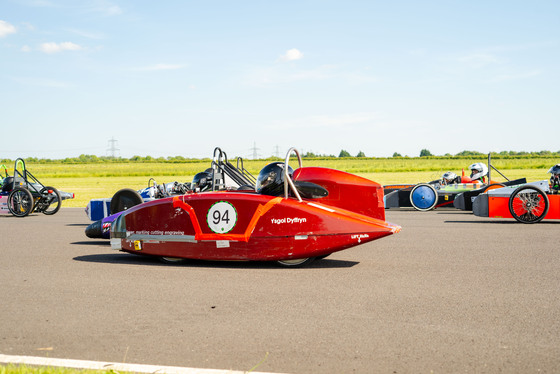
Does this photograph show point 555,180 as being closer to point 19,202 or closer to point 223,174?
point 223,174

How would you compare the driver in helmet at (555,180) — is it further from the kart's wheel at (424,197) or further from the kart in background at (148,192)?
the kart in background at (148,192)

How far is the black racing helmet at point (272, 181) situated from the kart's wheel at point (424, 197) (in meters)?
10.2

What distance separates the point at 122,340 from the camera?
13.3ft

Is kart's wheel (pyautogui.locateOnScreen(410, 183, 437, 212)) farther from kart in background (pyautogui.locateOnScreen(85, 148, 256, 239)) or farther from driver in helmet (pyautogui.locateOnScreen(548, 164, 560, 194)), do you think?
kart in background (pyautogui.locateOnScreen(85, 148, 256, 239))

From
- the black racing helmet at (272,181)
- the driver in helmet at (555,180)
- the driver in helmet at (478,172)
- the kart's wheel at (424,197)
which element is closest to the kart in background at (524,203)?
the driver in helmet at (555,180)

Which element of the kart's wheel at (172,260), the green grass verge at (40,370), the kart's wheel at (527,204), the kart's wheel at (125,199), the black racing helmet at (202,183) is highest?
the black racing helmet at (202,183)

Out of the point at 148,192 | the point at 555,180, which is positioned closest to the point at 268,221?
the point at 148,192

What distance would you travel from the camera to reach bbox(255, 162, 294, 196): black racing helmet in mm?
7152

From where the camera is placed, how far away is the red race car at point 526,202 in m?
12.0

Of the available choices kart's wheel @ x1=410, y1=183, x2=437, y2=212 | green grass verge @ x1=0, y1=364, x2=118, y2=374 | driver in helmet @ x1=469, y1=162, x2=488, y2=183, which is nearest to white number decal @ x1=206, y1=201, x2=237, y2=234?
green grass verge @ x1=0, y1=364, x2=118, y2=374

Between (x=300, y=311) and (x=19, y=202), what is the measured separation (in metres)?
13.7

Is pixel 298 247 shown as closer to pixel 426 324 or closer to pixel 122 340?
pixel 426 324

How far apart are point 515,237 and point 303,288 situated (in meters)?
5.54

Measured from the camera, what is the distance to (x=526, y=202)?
12.2m
